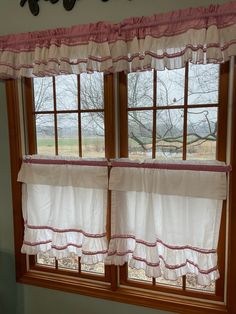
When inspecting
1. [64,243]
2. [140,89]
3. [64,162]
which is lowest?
[64,243]

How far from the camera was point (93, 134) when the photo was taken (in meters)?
1.65

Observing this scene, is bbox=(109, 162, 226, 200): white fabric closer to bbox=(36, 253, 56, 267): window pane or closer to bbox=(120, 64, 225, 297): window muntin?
bbox=(120, 64, 225, 297): window muntin


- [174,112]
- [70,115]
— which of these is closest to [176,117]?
[174,112]

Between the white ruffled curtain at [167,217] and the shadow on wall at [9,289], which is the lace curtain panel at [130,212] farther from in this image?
the shadow on wall at [9,289]

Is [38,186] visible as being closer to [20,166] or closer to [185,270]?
[20,166]

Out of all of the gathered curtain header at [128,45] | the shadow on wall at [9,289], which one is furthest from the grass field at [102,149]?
the shadow on wall at [9,289]

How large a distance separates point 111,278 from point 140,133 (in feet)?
3.24

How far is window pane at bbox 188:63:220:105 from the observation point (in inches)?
55.7

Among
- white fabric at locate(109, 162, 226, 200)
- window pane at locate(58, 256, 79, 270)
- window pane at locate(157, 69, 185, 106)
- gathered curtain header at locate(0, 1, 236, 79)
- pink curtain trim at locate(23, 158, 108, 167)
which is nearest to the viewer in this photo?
gathered curtain header at locate(0, 1, 236, 79)

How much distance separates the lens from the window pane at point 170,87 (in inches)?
57.7

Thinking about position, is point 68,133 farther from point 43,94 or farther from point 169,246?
point 169,246

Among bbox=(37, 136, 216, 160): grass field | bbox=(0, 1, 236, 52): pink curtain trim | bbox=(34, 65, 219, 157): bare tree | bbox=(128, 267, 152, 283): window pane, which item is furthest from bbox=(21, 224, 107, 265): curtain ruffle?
bbox=(0, 1, 236, 52): pink curtain trim

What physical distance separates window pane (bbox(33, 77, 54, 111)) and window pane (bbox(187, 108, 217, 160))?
95 cm

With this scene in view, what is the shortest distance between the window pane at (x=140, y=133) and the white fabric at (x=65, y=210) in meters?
0.24
